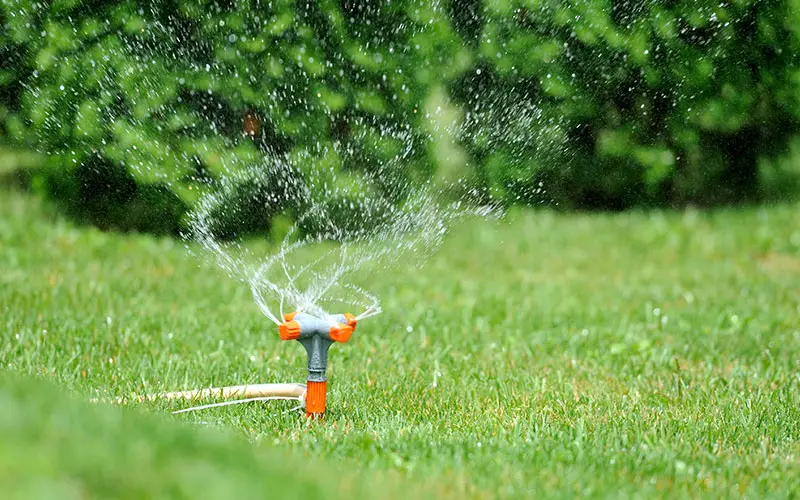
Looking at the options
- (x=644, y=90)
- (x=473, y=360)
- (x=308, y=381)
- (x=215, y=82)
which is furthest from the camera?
(x=644, y=90)

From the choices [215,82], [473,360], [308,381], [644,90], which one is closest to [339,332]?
[308,381]

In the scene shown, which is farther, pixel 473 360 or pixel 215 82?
pixel 215 82

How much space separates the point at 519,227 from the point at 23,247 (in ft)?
11.2

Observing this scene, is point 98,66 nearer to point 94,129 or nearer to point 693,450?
point 94,129

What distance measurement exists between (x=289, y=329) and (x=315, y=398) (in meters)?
0.28

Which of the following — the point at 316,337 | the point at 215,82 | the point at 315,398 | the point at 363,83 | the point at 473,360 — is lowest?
the point at 315,398

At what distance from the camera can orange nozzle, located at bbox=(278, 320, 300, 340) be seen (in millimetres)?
2979

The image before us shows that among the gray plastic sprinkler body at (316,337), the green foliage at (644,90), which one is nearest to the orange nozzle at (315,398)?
the gray plastic sprinkler body at (316,337)

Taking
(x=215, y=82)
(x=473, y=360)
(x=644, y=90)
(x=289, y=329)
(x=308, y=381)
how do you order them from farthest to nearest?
1. (x=644, y=90)
2. (x=215, y=82)
3. (x=473, y=360)
4. (x=308, y=381)
5. (x=289, y=329)

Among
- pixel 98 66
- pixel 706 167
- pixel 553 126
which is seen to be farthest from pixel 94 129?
pixel 706 167

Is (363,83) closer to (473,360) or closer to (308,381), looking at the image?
(473,360)

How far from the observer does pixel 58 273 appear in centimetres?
513

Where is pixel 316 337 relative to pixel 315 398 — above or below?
above

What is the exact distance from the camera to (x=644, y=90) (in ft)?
22.1
